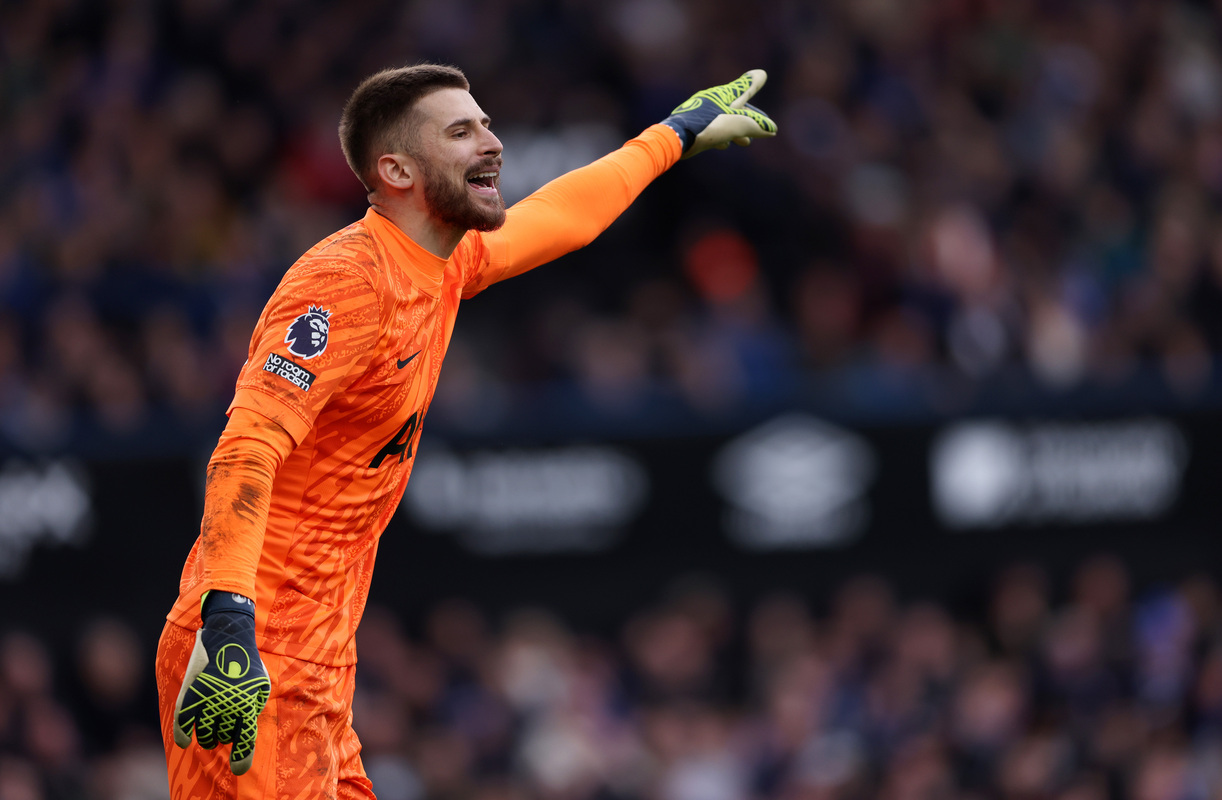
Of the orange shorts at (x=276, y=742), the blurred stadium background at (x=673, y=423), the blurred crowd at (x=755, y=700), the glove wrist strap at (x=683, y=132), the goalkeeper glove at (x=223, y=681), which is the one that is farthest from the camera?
the blurred stadium background at (x=673, y=423)

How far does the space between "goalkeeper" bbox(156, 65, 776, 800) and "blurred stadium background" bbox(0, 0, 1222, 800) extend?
18.4 feet

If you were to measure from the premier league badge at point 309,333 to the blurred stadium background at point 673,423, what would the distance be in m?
6.19

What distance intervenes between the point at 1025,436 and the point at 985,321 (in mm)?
936

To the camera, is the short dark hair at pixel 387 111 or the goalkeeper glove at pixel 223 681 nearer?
the goalkeeper glove at pixel 223 681

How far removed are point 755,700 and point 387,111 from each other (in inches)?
295

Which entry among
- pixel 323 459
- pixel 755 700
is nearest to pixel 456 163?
pixel 323 459

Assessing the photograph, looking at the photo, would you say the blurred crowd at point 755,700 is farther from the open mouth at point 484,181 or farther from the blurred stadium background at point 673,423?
the open mouth at point 484,181

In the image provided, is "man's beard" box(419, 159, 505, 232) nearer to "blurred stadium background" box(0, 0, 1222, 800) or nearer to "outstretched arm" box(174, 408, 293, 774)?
"outstretched arm" box(174, 408, 293, 774)

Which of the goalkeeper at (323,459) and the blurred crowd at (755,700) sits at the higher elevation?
the goalkeeper at (323,459)

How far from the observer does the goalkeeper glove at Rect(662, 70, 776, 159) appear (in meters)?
5.22

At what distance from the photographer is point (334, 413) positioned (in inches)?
160

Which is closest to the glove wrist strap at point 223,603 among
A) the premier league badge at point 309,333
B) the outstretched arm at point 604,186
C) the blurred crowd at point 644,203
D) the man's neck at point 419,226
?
the premier league badge at point 309,333

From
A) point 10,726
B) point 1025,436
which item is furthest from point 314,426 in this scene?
point 1025,436

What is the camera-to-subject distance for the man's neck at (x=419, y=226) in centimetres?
426
